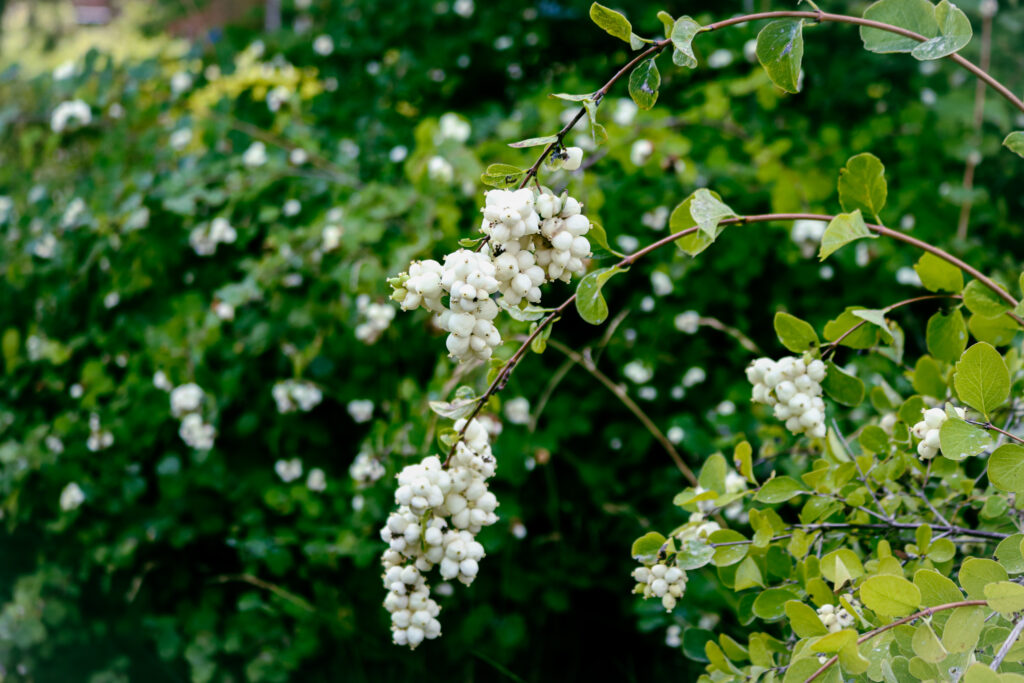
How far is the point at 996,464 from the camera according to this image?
2.31 ft

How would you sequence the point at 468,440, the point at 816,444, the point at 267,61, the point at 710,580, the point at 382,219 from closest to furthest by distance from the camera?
the point at 468,440, the point at 816,444, the point at 710,580, the point at 382,219, the point at 267,61

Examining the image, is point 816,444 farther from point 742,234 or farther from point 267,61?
point 267,61

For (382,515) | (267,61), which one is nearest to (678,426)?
(382,515)

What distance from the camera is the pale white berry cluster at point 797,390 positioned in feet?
2.97

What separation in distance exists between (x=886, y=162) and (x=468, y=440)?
1.74 meters

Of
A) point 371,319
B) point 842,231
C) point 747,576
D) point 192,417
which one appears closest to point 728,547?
point 747,576

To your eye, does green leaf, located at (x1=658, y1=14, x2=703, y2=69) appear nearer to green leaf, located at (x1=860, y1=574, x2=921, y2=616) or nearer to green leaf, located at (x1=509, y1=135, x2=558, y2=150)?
green leaf, located at (x1=509, y1=135, x2=558, y2=150)

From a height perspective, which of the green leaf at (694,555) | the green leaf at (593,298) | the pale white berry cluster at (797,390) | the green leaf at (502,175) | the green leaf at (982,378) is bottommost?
the green leaf at (694,555)

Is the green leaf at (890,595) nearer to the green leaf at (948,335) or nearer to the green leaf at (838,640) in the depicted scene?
the green leaf at (838,640)

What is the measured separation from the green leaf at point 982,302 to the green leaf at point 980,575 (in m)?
0.33

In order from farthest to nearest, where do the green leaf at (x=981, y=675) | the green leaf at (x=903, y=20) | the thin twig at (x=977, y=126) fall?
the thin twig at (x=977, y=126), the green leaf at (x=903, y=20), the green leaf at (x=981, y=675)

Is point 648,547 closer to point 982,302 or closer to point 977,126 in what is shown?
point 982,302

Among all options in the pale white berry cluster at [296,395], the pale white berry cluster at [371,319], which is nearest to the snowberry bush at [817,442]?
the pale white berry cluster at [371,319]

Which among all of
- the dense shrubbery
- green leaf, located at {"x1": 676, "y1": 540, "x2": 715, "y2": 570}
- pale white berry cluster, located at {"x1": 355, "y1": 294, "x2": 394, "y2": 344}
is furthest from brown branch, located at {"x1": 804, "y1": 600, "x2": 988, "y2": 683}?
pale white berry cluster, located at {"x1": 355, "y1": 294, "x2": 394, "y2": 344}
